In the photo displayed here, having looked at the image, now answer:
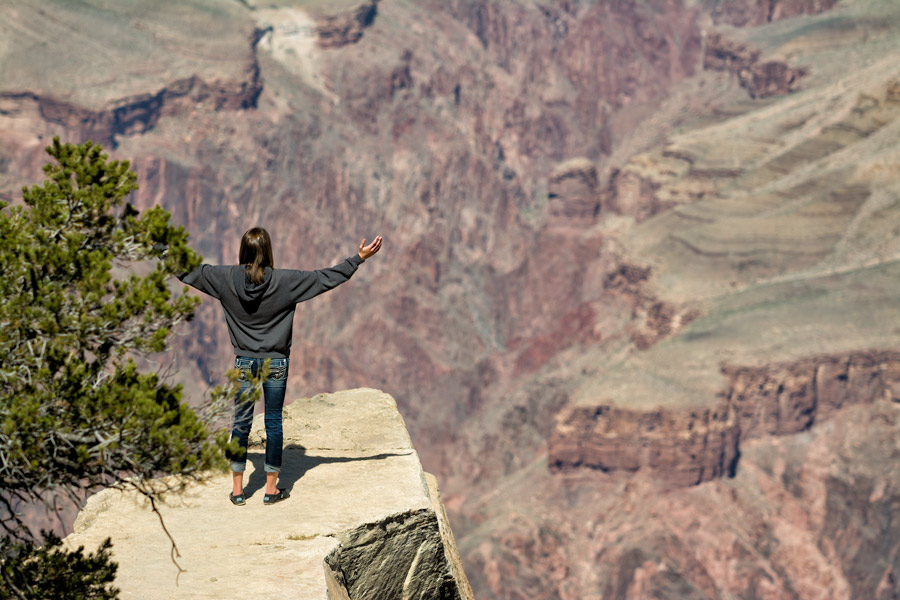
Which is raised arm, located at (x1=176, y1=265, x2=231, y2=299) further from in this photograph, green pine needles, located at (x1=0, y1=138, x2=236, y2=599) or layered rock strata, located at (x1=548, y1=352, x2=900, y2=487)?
layered rock strata, located at (x1=548, y1=352, x2=900, y2=487)

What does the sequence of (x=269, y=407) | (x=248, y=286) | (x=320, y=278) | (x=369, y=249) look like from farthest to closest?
1. (x=269, y=407)
2. (x=369, y=249)
3. (x=320, y=278)
4. (x=248, y=286)

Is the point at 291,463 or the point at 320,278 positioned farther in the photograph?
the point at 291,463

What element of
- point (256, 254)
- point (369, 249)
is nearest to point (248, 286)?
point (256, 254)

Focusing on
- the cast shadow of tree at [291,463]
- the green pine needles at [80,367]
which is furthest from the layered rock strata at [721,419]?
the green pine needles at [80,367]

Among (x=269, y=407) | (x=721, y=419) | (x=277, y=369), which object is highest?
(x=277, y=369)

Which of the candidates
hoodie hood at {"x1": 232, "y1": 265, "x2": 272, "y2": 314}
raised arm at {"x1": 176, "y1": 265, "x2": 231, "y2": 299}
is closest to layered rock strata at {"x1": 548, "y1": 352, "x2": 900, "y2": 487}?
hoodie hood at {"x1": 232, "y1": 265, "x2": 272, "y2": 314}

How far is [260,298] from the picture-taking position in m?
13.4

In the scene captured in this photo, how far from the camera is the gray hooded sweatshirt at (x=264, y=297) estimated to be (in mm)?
13359

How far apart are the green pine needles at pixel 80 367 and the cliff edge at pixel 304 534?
90 centimetres

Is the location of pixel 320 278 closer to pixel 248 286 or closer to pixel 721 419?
pixel 248 286

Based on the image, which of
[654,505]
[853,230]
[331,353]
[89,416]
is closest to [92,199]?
[89,416]

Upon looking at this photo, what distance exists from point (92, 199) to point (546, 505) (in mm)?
117461

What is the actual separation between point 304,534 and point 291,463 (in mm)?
2987

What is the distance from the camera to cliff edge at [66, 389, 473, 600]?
40.7ft
